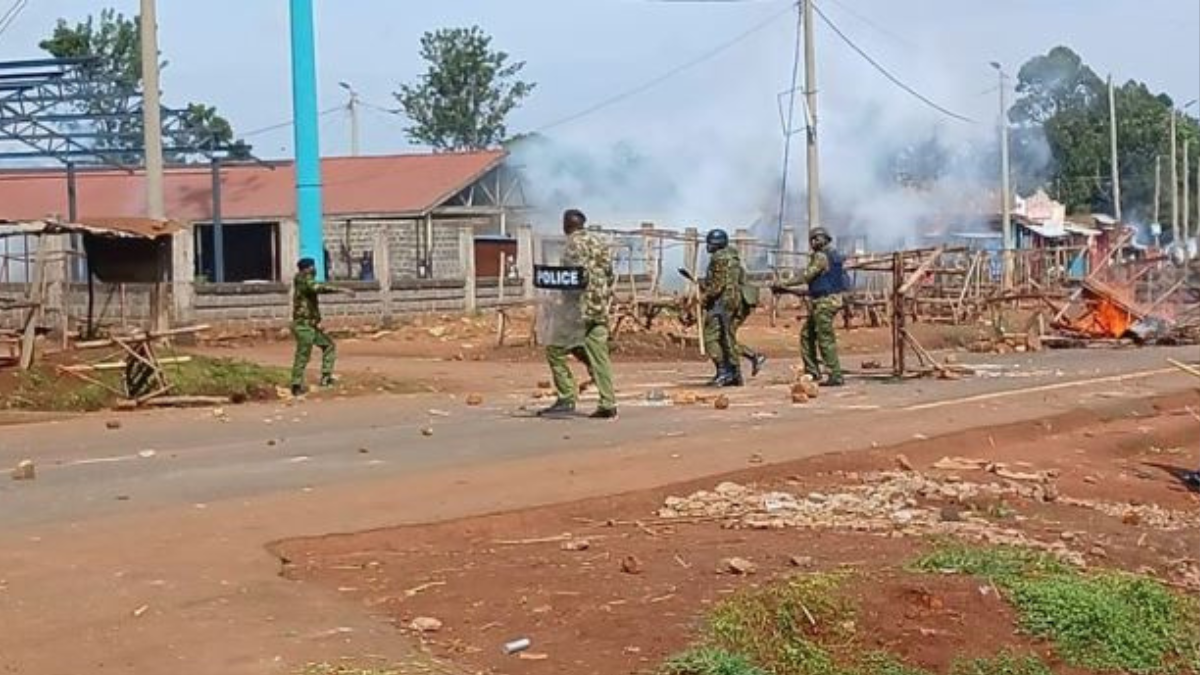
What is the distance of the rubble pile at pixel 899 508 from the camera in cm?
945

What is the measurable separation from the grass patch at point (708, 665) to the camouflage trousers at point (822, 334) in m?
13.0

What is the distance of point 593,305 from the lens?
48.6 feet

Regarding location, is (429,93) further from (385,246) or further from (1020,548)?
(1020,548)

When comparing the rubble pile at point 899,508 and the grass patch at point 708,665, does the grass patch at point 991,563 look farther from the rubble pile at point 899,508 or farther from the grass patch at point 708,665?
the grass patch at point 708,665

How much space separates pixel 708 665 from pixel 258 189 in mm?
42542

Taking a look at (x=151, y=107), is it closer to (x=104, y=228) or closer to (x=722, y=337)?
(x=104, y=228)

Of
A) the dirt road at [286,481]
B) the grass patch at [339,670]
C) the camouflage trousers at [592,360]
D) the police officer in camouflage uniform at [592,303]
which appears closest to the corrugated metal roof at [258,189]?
the dirt road at [286,481]

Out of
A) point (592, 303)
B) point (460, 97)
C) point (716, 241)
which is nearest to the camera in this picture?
point (592, 303)

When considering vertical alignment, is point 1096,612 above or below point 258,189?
below

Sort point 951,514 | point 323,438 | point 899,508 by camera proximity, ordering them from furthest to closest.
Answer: point 323,438 → point 899,508 → point 951,514

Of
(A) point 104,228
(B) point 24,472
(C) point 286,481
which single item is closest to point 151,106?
(A) point 104,228

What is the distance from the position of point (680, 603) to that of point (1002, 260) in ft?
130

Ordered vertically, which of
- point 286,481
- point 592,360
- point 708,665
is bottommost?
point 708,665

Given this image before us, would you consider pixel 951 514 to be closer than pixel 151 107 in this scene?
Yes
